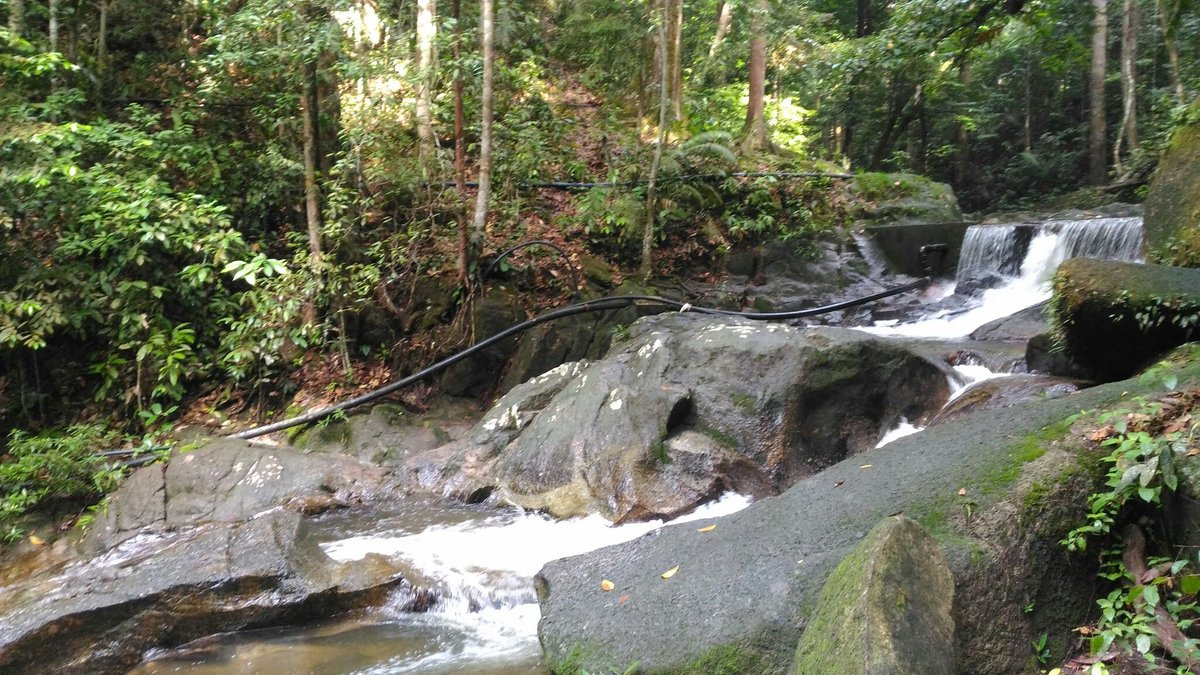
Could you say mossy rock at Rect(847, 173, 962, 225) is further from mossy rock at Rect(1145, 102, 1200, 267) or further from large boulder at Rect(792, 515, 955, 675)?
large boulder at Rect(792, 515, 955, 675)

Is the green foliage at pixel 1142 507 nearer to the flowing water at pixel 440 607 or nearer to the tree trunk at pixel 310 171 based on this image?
the flowing water at pixel 440 607

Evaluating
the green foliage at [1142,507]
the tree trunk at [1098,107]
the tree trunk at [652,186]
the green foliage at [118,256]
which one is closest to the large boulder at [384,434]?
the green foliage at [118,256]

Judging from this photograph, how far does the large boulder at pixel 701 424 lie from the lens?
21.3 ft

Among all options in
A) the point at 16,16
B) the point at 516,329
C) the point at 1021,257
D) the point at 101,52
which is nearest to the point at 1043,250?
the point at 1021,257

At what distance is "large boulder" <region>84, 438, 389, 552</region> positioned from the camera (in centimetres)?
673

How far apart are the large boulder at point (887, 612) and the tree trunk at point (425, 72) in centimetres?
777

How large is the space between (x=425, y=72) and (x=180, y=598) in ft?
21.1

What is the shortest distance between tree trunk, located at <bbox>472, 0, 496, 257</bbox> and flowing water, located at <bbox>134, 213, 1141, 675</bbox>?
3.84m

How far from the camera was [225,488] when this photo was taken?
7.03m

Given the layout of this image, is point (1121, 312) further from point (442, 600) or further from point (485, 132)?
point (485, 132)

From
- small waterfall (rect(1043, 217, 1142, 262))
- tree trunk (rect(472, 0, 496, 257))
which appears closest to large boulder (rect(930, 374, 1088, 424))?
small waterfall (rect(1043, 217, 1142, 262))

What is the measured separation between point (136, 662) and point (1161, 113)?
762 inches

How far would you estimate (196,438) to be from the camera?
327 inches

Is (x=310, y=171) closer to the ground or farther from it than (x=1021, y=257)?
farther from it
